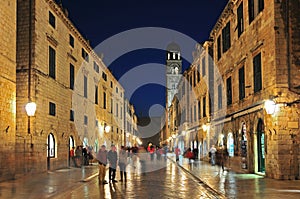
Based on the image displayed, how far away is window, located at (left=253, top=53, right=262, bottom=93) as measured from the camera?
70.9 ft

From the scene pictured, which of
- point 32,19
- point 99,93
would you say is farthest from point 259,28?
point 99,93

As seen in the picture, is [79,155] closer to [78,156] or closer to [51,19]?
[78,156]

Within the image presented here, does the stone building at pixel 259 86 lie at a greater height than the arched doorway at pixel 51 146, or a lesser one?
greater

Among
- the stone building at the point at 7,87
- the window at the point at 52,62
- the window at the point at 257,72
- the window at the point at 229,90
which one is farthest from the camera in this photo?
the window at the point at 229,90

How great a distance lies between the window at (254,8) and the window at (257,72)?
217 cm

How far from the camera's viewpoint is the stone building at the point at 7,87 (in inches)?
763

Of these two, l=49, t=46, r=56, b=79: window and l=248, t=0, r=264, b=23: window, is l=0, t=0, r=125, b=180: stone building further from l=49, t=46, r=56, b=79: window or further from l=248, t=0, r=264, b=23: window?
l=248, t=0, r=264, b=23: window

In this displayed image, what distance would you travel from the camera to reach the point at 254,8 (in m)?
22.4

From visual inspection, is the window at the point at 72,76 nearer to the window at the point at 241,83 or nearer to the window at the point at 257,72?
the window at the point at 241,83

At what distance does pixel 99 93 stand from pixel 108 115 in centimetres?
719

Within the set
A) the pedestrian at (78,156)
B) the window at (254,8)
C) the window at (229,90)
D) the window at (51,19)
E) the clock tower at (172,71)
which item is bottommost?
the pedestrian at (78,156)

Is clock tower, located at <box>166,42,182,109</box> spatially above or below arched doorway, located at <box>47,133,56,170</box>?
above

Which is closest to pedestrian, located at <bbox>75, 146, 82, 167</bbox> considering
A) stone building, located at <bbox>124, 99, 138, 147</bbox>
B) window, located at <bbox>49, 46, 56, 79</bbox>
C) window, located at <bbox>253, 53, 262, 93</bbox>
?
window, located at <bbox>49, 46, 56, 79</bbox>

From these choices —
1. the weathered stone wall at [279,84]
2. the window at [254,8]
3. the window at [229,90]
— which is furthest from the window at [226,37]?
the weathered stone wall at [279,84]
